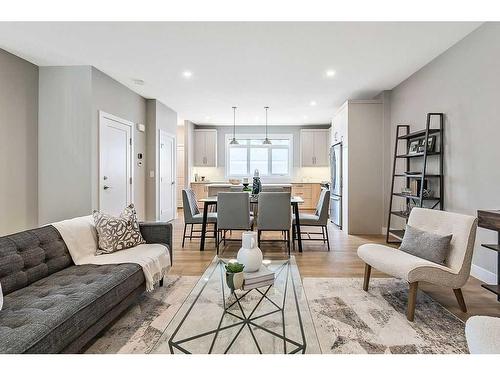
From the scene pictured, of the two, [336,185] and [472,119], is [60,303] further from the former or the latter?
[336,185]

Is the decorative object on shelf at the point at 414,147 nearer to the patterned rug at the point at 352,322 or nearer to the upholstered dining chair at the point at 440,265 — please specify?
the upholstered dining chair at the point at 440,265

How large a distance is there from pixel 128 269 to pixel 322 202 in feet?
9.62

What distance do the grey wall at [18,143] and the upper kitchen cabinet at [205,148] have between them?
480 cm

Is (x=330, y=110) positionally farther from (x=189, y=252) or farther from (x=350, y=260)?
(x=189, y=252)

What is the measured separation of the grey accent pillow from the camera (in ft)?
7.75

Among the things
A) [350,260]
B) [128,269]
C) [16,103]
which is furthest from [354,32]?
[16,103]

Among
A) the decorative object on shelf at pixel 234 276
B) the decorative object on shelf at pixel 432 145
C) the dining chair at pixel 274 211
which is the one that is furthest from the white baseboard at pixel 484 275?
the decorative object on shelf at pixel 234 276

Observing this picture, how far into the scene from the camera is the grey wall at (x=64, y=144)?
411cm

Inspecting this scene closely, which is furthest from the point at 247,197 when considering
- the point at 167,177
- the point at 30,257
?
the point at 167,177

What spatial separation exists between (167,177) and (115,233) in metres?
4.24

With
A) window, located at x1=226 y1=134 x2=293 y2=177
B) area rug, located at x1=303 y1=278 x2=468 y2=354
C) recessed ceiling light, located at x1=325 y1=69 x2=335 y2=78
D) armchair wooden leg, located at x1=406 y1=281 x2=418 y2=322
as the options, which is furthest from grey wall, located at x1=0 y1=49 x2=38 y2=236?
window, located at x1=226 y1=134 x2=293 y2=177

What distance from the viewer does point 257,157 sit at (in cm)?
896

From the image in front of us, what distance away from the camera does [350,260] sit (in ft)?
12.3
